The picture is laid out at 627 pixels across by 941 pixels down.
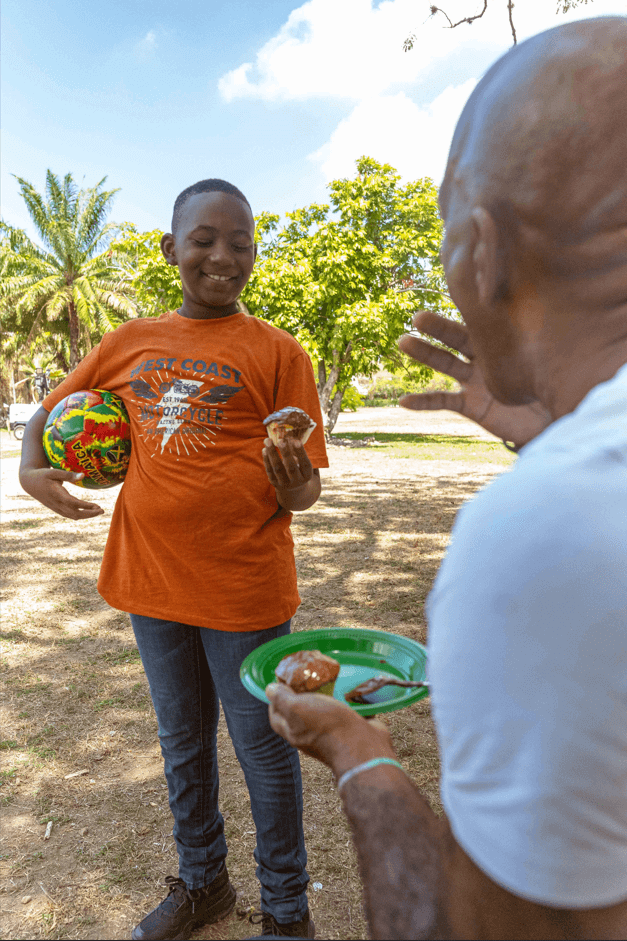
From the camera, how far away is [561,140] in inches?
32.5

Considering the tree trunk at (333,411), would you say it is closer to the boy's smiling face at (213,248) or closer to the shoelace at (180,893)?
the boy's smiling face at (213,248)

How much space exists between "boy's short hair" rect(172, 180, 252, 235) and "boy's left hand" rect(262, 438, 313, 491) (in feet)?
2.84

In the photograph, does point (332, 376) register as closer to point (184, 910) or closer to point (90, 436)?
point (90, 436)

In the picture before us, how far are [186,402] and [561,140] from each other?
1.50 metres

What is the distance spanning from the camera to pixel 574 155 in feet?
2.71

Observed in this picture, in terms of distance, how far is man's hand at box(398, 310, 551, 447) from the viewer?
1.37 m

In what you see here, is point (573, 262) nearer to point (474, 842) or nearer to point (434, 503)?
point (474, 842)

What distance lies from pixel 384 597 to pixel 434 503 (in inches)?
184

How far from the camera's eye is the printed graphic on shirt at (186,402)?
212cm

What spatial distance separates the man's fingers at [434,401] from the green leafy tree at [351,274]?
16134 millimetres

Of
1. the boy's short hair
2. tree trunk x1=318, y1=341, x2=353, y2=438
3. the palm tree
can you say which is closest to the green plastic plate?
the boy's short hair

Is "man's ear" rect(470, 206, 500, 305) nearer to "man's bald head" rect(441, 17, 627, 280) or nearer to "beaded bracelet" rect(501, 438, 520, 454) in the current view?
"man's bald head" rect(441, 17, 627, 280)

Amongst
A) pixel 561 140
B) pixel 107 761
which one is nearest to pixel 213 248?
pixel 561 140

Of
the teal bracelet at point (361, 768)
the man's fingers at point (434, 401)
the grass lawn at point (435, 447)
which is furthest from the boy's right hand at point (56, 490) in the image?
the grass lawn at point (435, 447)
